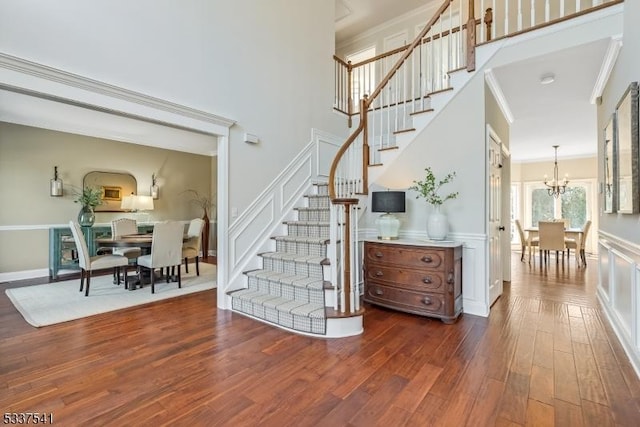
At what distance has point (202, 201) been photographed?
7953 millimetres

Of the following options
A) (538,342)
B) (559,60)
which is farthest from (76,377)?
(559,60)

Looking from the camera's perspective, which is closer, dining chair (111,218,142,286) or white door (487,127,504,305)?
white door (487,127,504,305)

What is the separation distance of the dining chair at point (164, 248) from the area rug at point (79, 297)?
244mm

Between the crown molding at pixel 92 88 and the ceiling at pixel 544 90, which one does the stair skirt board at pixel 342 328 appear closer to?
the crown molding at pixel 92 88

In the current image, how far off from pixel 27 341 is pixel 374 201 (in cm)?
374

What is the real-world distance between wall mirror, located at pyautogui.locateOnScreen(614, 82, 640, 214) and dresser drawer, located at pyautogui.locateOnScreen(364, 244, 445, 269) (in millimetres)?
1530

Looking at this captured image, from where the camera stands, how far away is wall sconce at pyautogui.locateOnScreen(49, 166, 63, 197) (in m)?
5.38

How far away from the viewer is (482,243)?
3.37 meters

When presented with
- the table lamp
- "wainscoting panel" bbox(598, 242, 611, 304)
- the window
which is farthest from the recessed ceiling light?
the window

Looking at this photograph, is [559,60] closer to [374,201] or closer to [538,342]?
[374,201]

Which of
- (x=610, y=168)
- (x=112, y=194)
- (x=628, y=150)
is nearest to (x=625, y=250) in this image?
(x=628, y=150)

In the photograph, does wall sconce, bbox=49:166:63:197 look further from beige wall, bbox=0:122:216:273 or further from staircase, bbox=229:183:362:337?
staircase, bbox=229:183:362:337

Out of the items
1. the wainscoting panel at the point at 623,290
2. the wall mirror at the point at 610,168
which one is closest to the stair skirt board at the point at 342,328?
the wainscoting panel at the point at 623,290

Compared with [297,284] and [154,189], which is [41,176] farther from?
[297,284]
